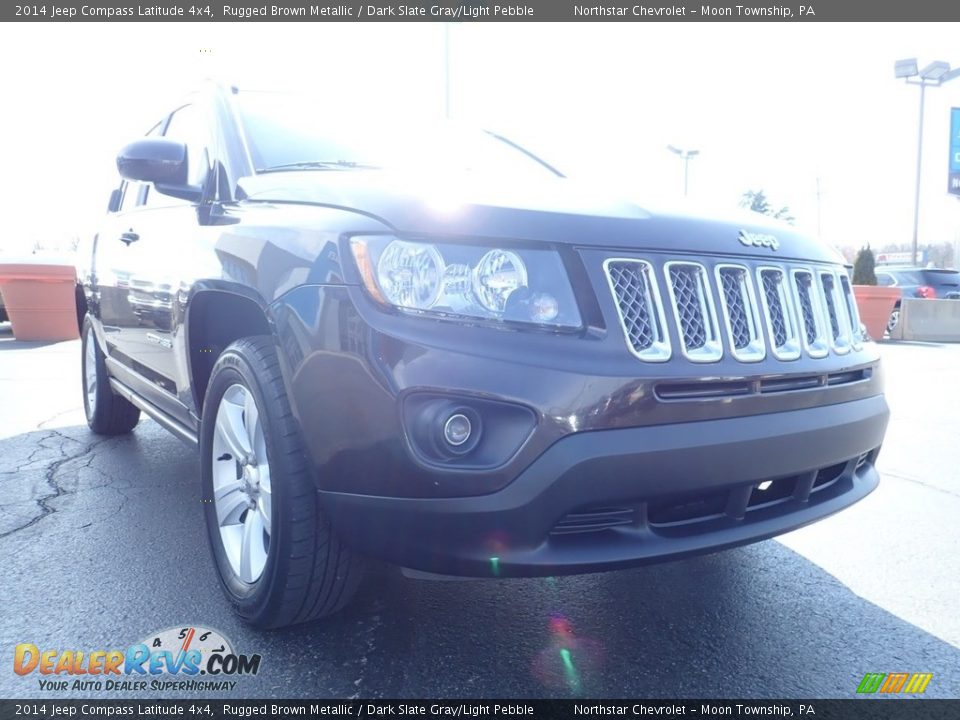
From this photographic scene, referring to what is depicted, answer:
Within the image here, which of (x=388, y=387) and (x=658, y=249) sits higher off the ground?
(x=658, y=249)

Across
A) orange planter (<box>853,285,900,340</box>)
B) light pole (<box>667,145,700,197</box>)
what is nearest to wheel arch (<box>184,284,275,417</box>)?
orange planter (<box>853,285,900,340</box>)

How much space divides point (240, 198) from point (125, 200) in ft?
7.95

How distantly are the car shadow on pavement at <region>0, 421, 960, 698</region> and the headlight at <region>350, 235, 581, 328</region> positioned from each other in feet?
3.08

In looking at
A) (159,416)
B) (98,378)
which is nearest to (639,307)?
(159,416)

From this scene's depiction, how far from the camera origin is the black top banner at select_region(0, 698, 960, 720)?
1795 millimetres

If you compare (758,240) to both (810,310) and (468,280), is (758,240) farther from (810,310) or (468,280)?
(468,280)

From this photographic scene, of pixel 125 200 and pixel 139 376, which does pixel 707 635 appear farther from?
pixel 125 200

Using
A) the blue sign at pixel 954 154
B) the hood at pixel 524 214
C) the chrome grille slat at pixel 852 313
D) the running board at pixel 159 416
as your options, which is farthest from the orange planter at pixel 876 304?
the blue sign at pixel 954 154

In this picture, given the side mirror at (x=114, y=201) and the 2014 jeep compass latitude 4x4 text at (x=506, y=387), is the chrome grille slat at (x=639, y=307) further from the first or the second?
the side mirror at (x=114, y=201)

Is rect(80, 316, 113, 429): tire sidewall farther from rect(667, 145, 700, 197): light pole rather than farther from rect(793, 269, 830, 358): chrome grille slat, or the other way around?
rect(667, 145, 700, 197): light pole

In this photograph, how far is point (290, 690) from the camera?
187 centimetres

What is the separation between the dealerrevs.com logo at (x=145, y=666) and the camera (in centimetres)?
193

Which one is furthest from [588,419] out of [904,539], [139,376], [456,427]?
[139,376]

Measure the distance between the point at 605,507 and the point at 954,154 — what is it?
29.7 metres
